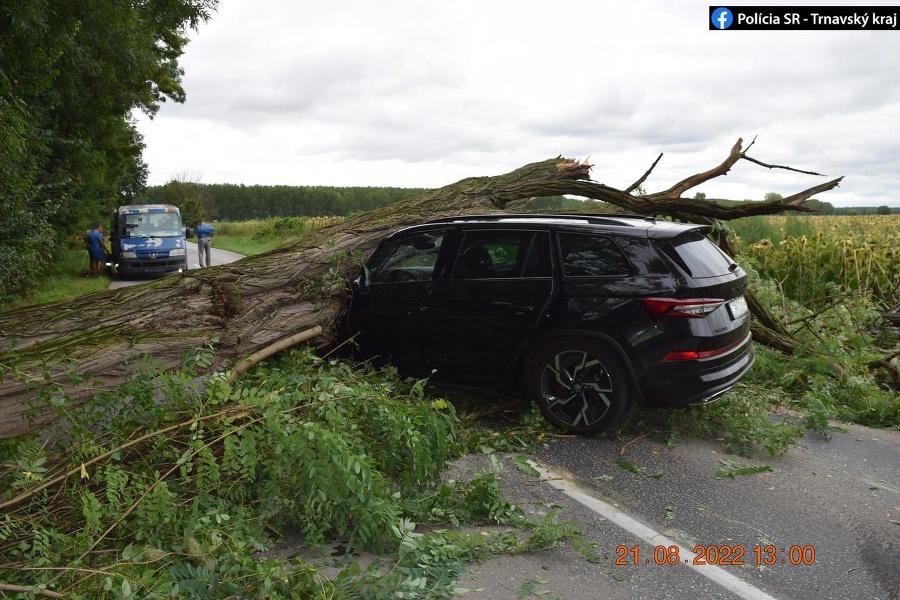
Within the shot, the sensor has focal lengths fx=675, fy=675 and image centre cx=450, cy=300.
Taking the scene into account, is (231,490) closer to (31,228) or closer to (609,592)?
(609,592)

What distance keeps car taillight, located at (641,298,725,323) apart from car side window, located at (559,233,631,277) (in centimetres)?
34

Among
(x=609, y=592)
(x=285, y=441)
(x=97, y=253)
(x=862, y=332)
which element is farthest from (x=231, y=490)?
(x=97, y=253)

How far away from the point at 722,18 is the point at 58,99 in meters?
14.6

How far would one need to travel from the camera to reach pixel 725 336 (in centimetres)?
516

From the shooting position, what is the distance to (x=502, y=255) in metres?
5.82

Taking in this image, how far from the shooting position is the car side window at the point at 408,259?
6.20m

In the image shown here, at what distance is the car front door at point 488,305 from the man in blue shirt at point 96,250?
1958cm

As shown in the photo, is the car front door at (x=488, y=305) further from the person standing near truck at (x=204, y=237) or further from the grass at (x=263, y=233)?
the grass at (x=263, y=233)

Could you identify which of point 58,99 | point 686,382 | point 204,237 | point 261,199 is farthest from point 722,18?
point 261,199

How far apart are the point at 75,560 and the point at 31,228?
38.3 ft

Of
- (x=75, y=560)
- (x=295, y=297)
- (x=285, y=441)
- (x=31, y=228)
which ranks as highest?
(x=31, y=228)

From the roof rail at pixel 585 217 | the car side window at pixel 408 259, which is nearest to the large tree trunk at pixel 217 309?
the car side window at pixel 408 259

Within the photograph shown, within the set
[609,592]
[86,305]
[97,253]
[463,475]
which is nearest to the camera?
[609,592]
